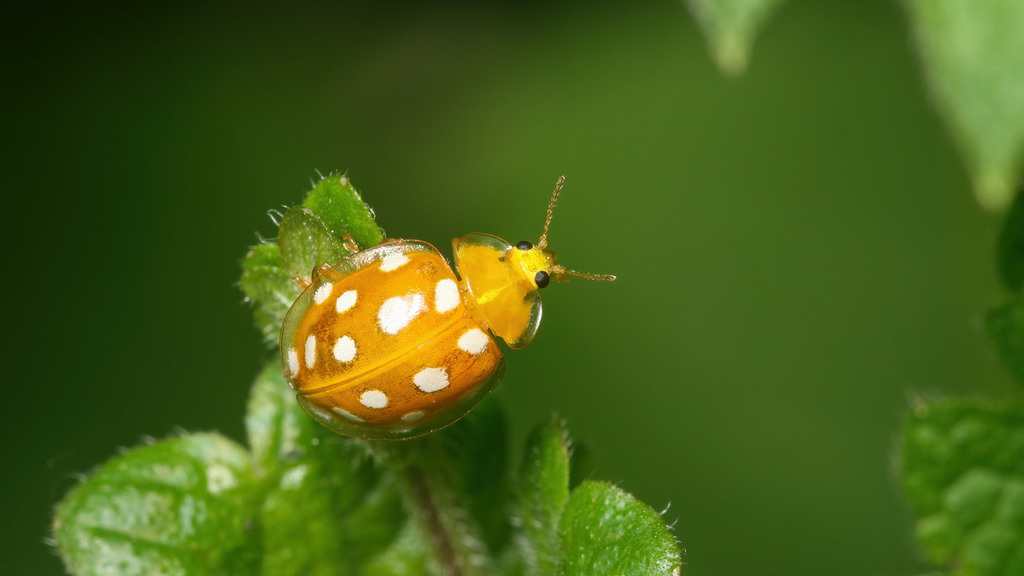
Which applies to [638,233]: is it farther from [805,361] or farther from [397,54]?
[397,54]

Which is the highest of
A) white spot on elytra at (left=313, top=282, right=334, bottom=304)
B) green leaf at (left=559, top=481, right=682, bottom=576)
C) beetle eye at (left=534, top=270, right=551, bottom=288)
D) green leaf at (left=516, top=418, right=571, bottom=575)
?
beetle eye at (left=534, top=270, right=551, bottom=288)

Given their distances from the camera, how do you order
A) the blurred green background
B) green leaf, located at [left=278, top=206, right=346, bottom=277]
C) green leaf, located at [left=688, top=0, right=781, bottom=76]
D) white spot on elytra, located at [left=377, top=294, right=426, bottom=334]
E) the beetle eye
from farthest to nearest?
the blurred green background, green leaf, located at [left=688, top=0, right=781, bottom=76], the beetle eye, white spot on elytra, located at [left=377, top=294, right=426, bottom=334], green leaf, located at [left=278, top=206, right=346, bottom=277]

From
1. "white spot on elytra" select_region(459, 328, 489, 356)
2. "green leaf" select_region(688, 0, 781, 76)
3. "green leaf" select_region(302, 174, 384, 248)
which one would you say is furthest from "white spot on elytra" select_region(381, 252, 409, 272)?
"green leaf" select_region(688, 0, 781, 76)

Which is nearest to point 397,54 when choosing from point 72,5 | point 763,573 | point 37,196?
point 72,5

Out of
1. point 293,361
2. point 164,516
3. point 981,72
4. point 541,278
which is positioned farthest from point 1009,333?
point 164,516

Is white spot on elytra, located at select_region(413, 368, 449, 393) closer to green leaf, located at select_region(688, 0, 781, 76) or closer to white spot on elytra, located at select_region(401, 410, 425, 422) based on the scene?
white spot on elytra, located at select_region(401, 410, 425, 422)
